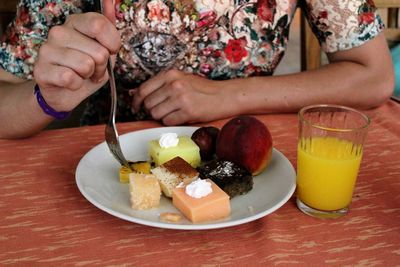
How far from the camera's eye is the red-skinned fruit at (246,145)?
0.85 meters

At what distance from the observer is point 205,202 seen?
712 millimetres

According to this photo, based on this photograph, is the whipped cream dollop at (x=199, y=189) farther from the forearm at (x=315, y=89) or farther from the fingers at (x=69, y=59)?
the forearm at (x=315, y=89)

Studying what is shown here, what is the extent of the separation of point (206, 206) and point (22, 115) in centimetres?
49

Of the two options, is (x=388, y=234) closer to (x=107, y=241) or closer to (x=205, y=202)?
(x=205, y=202)

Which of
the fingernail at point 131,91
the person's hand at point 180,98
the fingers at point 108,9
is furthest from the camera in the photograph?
the fingernail at point 131,91

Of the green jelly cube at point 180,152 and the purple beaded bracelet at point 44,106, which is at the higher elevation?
the purple beaded bracelet at point 44,106

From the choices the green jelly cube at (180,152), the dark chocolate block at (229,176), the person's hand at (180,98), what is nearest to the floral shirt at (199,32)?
the person's hand at (180,98)

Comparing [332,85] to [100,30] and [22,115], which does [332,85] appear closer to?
[100,30]

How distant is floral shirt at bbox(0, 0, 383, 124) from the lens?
3.80 feet

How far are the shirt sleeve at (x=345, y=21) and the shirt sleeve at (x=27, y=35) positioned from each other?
2.01ft

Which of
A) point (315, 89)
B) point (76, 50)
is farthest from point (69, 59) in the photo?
point (315, 89)

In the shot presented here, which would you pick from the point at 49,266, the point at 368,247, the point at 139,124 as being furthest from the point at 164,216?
the point at 139,124

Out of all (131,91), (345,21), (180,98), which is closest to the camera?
(180,98)

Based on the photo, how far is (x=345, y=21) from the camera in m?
1.20
